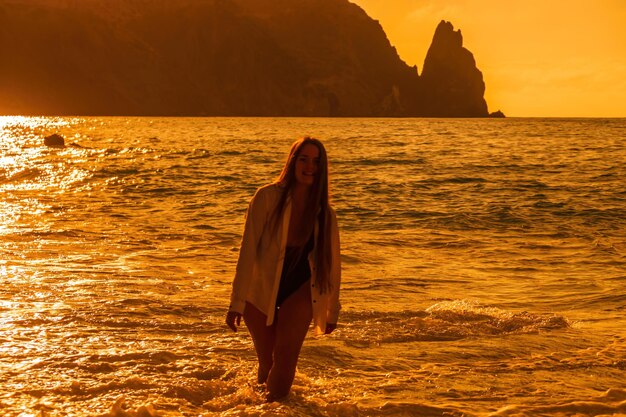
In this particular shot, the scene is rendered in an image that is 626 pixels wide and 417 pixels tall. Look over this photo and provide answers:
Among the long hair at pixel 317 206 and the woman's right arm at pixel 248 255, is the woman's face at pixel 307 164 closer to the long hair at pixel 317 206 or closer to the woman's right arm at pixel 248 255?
the long hair at pixel 317 206

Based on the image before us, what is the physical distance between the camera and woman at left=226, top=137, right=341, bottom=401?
5.05 metres

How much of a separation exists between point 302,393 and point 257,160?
111 ft

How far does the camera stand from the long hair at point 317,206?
5.06 m

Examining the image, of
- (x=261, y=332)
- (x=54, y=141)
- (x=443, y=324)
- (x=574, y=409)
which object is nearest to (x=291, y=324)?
(x=261, y=332)

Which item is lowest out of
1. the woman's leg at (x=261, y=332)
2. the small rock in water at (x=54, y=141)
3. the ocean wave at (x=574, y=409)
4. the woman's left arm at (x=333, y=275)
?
the ocean wave at (x=574, y=409)

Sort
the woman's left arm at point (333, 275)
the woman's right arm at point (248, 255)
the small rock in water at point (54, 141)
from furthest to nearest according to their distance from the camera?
the small rock in water at point (54, 141) < the woman's left arm at point (333, 275) < the woman's right arm at point (248, 255)

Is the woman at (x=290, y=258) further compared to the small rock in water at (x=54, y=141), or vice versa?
the small rock in water at (x=54, y=141)

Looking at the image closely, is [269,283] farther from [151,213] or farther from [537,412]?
[151,213]

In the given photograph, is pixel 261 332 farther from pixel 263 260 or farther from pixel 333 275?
pixel 333 275

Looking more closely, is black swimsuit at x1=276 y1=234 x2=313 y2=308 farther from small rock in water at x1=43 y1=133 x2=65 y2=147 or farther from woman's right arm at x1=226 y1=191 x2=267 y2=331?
small rock in water at x1=43 y1=133 x2=65 y2=147

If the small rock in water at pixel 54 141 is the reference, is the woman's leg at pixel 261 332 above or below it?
below

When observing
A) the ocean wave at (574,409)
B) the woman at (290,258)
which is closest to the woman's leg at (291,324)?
the woman at (290,258)

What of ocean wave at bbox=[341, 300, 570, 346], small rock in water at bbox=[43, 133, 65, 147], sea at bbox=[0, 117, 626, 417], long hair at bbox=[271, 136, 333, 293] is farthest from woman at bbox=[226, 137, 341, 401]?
small rock in water at bbox=[43, 133, 65, 147]

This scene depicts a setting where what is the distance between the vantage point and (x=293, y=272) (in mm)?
5137
